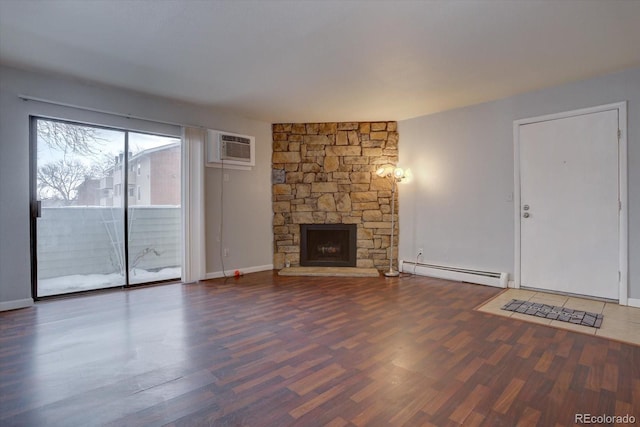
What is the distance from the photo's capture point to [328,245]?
5.48 m

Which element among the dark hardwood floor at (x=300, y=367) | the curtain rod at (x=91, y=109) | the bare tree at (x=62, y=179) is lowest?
the dark hardwood floor at (x=300, y=367)

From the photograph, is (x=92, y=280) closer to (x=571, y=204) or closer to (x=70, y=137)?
(x=70, y=137)

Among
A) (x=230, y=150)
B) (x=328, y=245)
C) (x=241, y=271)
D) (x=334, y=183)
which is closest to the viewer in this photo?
(x=230, y=150)

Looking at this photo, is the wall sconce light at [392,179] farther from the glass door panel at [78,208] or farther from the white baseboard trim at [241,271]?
the glass door panel at [78,208]

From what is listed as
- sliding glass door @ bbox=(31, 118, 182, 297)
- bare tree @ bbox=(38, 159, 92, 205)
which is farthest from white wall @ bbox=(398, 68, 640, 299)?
bare tree @ bbox=(38, 159, 92, 205)

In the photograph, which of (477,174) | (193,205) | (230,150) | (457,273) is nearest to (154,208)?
(193,205)

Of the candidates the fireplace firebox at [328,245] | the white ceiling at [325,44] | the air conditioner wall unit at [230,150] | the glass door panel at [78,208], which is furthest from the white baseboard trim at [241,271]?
the white ceiling at [325,44]

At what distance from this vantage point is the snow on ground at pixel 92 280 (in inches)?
144

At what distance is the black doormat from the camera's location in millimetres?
2865

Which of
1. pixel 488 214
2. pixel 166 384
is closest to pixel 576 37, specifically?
pixel 488 214

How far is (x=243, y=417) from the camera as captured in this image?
1.57 meters

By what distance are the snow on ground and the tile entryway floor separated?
412 centimetres

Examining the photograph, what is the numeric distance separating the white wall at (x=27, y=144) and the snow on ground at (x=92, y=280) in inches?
10.0

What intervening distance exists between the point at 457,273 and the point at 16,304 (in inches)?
208
